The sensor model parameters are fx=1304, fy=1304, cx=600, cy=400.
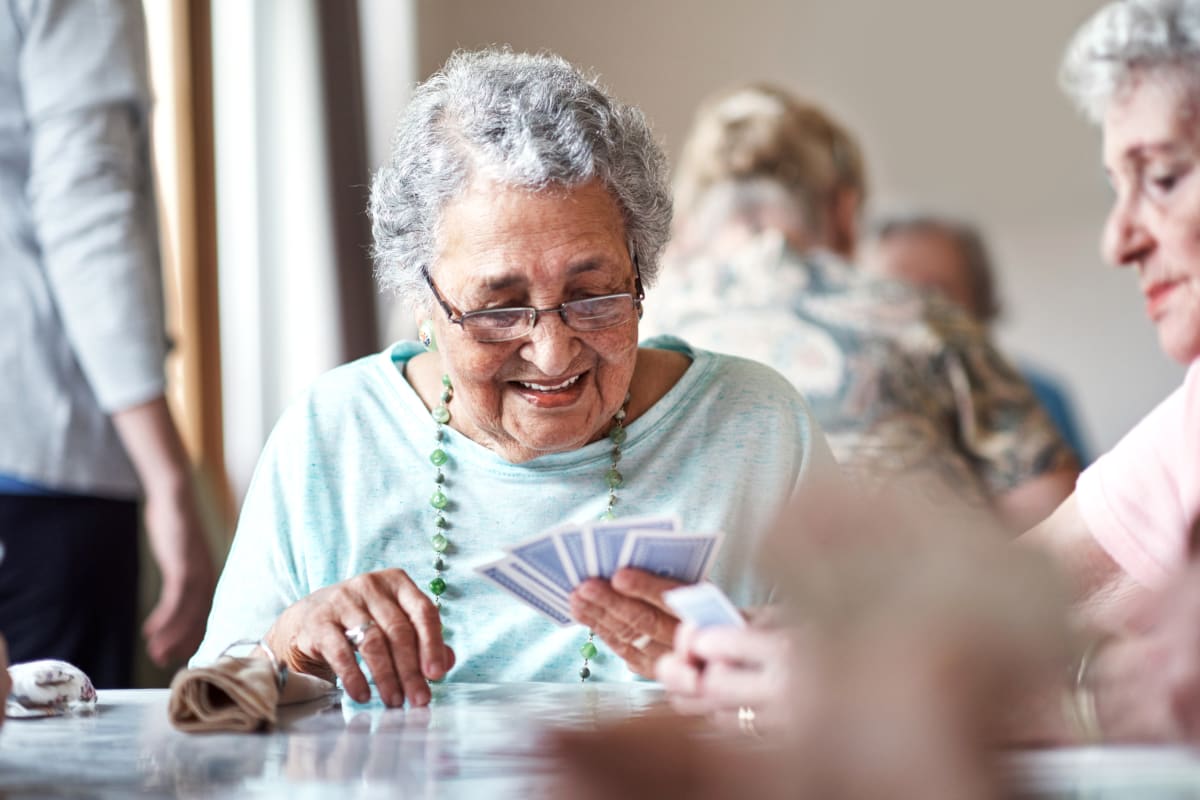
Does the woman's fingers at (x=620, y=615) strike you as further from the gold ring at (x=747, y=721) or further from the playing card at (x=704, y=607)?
the gold ring at (x=747, y=721)

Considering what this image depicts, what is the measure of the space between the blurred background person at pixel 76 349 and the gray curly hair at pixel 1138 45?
1569 mm

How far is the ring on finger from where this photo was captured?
1.30 metres

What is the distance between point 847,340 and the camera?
3.10 metres

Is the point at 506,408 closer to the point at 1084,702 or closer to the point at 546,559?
the point at 546,559

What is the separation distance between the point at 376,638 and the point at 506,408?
42 centimetres

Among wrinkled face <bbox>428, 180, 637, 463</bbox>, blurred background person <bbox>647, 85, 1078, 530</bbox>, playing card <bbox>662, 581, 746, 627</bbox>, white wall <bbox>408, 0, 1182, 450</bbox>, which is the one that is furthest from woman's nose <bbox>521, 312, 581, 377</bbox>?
white wall <bbox>408, 0, 1182, 450</bbox>

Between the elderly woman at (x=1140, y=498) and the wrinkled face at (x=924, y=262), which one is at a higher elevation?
the elderly woman at (x=1140, y=498)

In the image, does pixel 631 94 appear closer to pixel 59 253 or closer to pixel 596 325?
pixel 59 253

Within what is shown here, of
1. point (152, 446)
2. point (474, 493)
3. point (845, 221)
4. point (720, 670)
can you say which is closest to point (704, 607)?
point (720, 670)

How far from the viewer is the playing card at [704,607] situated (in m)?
1.06

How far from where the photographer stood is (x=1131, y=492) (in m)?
1.65

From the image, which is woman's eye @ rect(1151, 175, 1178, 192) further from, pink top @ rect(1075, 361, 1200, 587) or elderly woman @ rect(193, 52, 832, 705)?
elderly woman @ rect(193, 52, 832, 705)

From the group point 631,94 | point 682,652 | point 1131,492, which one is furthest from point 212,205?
point 682,652

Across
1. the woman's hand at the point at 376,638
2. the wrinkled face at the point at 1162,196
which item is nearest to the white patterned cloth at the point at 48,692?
the woman's hand at the point at 376,638
